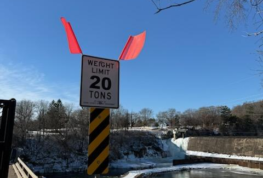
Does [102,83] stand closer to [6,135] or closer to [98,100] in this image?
[98,100]

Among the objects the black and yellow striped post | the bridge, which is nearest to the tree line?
the bridge

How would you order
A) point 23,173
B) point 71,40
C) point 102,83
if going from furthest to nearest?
1. point 23,173
2. point 102,83
3. point 71,40

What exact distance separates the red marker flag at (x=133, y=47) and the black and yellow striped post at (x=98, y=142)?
89cm

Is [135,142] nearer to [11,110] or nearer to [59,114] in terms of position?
A: [59,114]

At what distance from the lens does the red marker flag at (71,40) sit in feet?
12.5

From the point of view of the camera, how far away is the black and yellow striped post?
380cm

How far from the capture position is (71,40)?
383 cm

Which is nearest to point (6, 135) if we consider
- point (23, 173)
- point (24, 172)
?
point (23, 173)

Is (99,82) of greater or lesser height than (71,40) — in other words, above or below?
below

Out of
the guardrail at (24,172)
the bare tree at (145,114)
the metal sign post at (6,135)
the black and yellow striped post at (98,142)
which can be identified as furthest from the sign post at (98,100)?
the bare tree at (145,114)

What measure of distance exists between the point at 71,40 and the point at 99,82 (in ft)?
2.41

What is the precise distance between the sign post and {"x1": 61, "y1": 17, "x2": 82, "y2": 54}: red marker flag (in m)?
0.16

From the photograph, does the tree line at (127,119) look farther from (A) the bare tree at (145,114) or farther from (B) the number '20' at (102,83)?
(B) the number '20' at (102,83)

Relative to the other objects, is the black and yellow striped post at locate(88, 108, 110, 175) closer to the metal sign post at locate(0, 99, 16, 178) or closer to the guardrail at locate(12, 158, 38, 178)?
the metal sign post at locate(0, 99, 16, 178)
